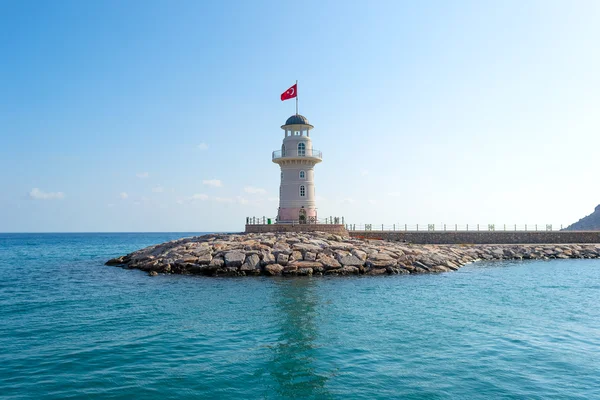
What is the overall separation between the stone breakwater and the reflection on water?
7271 mm

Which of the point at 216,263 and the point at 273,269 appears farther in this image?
the point at 216,263

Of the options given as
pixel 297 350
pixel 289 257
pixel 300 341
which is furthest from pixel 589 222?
pixel 297 350

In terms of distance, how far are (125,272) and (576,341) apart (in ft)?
91.8

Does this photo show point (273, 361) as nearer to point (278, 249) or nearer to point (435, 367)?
point (435, 367)

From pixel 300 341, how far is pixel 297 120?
30546mm

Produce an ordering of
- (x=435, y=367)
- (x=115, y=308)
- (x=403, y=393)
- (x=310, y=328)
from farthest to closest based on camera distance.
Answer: (x=115, y=308), (x=310, y=328), (x=435, y=367), (x=403, y=393)

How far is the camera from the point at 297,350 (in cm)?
1314

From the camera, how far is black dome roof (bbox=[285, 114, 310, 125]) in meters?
41.9

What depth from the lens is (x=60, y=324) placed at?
53.7 ft

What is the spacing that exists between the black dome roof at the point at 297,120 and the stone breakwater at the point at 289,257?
36.2 ft

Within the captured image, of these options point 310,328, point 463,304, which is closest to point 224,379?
point 310,328

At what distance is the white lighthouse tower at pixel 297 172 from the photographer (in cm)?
4194

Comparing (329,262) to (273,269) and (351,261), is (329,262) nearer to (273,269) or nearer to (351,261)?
(351,261)

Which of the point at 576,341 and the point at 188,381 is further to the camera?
the point at 576,341
